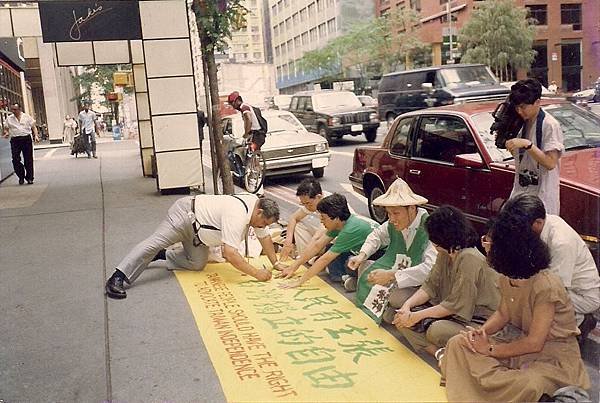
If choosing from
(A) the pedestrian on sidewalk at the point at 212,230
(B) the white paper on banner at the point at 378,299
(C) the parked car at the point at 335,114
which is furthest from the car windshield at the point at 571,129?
(C) the parked car at the point at 335,114

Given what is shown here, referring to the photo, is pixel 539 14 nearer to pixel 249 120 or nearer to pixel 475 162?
pixel 475 162

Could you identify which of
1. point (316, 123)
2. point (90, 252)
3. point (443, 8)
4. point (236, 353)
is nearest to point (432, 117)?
point (236, 353)

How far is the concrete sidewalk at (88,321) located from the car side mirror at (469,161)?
2606 millimetres

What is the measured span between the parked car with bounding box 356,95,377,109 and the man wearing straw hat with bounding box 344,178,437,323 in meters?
13.0

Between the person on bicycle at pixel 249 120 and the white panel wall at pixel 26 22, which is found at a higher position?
the white panel wall at pixel 26 22

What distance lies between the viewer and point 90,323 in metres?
4.57

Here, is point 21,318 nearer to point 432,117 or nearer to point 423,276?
point 423,276

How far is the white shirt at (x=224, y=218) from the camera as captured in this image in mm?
4863

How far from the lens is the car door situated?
526 centimetres

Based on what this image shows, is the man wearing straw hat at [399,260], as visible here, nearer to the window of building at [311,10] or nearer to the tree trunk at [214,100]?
the tree trunk at [214,100]

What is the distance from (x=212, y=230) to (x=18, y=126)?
28.7ft

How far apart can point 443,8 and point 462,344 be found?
9054 mm

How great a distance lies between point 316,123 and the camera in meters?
16.9

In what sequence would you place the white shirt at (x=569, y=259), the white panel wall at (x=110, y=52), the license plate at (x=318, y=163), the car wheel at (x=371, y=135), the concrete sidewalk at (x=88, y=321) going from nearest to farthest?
1. the white shirt at (x=569, y=259)
2. the concrete sidewalk at (x=88, y=321)
3. the license plate at (x=318, y=163)
4. the white panel wall at (x=110, y=52)
5. the car wheel at (x=371, y=135)
